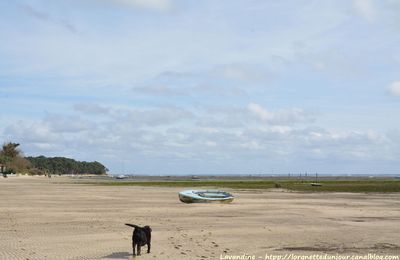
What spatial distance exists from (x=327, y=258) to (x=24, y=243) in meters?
9.22

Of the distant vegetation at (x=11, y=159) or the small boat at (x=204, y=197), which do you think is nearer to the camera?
the small boat at (x=204, y=197)

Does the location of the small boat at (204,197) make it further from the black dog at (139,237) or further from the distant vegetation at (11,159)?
the distant vegetation at (11,159)

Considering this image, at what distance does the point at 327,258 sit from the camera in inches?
543

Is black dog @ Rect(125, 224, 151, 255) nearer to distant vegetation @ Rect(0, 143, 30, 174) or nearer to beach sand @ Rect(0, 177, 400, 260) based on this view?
beach sand @ Rect(0, 177, 400, 260)

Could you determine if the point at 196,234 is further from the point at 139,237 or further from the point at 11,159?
the point at 11,159

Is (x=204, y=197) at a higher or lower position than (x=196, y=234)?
higher

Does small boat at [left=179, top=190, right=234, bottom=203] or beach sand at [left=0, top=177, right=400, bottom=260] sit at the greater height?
small boat at [left=179, top=190, right=234, bottom=203]

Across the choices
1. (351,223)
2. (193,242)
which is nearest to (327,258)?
(193,242)

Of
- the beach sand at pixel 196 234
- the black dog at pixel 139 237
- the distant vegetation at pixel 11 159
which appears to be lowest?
the beach sand at pixel 196 234

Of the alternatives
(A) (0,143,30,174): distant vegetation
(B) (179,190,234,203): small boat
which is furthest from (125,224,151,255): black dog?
(A) (0,143,30,174): distant vegetation

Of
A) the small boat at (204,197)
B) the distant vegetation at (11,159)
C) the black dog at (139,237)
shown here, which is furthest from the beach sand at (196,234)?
the distant vegetation at (11,159)

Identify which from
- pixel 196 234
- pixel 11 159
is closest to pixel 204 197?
pixel 196 234

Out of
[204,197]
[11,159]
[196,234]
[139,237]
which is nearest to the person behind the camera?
[139,237]

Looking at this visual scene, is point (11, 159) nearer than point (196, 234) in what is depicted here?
No
